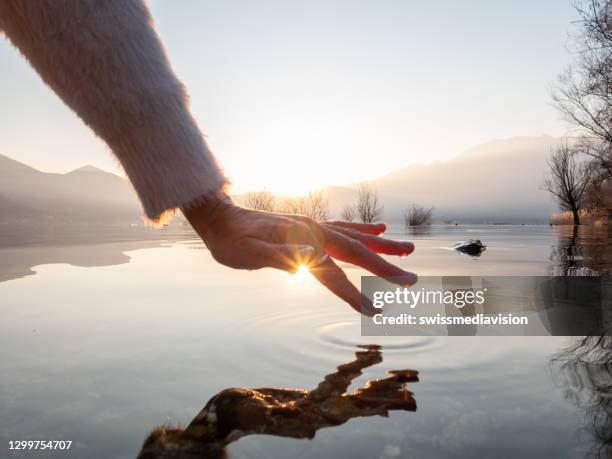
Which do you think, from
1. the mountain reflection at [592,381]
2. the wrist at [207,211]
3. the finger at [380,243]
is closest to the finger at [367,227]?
the finger at [380,243]

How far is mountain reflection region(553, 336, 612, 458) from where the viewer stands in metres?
1.15

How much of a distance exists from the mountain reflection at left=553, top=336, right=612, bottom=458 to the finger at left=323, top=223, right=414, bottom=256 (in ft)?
2.19

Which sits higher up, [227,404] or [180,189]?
[180,189]

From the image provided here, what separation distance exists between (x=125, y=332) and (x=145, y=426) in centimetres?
113

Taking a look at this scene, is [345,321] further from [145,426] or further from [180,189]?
[180,189]

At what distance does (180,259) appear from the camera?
6137 millimetres

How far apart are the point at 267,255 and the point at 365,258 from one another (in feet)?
0.92

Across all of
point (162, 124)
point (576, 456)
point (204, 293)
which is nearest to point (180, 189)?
point (162, 124)

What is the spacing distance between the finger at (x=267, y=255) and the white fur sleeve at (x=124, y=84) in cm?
17

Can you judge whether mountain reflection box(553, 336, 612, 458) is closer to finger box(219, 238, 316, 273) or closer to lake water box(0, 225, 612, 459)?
lake water box(0, 225, 612, 459)

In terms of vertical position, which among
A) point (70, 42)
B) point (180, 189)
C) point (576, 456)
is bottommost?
point (576, 456)

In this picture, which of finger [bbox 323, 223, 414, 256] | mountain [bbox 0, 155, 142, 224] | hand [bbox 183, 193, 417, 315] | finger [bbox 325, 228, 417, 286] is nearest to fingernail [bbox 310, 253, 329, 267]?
hand [bbox 183, 193, 417, 315]

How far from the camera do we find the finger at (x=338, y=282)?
108 centimetres

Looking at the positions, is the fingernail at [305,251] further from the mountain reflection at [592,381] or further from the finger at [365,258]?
the mountain reflection at [592,381]
